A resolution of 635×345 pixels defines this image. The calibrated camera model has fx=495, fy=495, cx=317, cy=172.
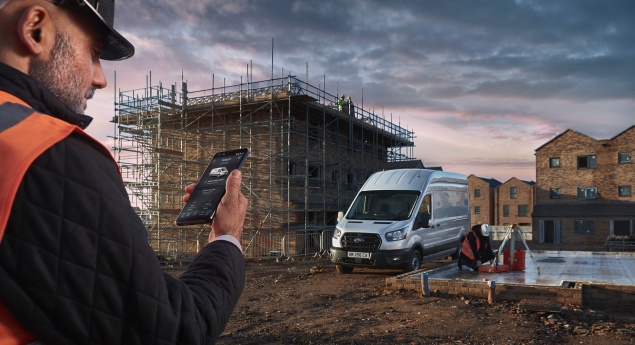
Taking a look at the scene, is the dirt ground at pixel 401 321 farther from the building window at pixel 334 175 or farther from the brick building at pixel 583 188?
the brick building at pixel 583 188

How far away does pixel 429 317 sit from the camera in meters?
8.41

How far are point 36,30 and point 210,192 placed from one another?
896 mm

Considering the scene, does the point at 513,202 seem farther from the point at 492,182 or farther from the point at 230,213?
the point at 230,213

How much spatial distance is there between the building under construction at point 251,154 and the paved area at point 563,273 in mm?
11164

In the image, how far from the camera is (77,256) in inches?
43.3

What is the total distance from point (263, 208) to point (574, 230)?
3031cm

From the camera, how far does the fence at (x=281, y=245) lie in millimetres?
22344

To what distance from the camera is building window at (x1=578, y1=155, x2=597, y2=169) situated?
43.2 m

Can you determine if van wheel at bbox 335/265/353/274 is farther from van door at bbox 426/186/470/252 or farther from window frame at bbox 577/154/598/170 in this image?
window frame at bbox 577/154/598/170

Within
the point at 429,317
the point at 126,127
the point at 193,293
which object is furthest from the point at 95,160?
the point at 126,127

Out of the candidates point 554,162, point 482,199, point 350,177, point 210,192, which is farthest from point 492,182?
point 210,192

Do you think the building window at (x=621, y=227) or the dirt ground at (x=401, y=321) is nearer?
the dirt ground at (x=401, y=321)

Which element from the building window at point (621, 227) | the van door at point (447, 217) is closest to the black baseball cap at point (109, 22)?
the van door at point (447, 217)

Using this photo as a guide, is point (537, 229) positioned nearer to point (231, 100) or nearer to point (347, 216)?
point (231, 100)
